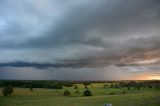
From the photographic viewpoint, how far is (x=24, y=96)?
107750 millimetres

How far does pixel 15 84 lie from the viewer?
500 feet

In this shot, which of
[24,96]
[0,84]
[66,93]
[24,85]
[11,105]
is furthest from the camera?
[24,85]

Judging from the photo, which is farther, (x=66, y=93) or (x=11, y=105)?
(x=66, y=93)

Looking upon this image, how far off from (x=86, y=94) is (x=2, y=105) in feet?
159

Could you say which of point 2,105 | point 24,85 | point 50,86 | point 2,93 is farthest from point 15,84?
point 2,105

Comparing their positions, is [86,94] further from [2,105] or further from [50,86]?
[2,105]

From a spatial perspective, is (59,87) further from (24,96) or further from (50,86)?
(24,96)

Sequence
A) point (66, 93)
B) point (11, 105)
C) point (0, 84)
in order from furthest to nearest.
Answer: point (0, 84)
point (66, 93)
point (11, 105)

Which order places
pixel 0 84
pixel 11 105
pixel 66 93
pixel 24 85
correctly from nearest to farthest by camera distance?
pixel 11 105
pixel 66 93
pixel 0 84
pixel 24 85

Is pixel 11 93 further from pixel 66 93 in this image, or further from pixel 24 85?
pixel 24 85

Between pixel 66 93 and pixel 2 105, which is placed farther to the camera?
pixel 66 93

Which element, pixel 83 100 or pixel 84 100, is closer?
pixel 83 100

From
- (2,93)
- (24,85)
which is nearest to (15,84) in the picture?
(24,85)

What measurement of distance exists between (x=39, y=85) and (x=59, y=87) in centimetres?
1263
